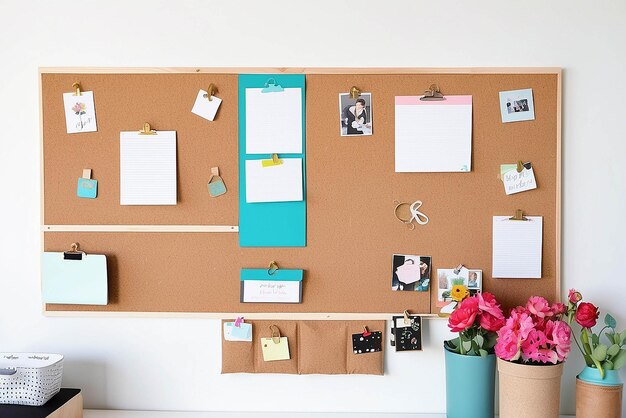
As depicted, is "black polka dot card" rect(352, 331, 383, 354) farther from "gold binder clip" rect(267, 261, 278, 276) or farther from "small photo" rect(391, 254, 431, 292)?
"gold binder clip" rect(267, 261, 278, 276)

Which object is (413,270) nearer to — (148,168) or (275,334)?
(275,334)

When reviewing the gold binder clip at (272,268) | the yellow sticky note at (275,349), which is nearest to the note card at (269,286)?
the gold binder clip at (272,268)

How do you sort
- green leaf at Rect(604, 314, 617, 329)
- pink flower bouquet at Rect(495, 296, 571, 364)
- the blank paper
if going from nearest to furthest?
pink flower bouquet at Rect(495, 296, 571, 364) → green leaf at Rect(604, 314, 617, 329) → the blank paper

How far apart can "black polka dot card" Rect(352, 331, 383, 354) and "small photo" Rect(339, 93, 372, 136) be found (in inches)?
21.8

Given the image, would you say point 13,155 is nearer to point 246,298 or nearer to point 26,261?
point 26,261

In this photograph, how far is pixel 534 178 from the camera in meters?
1.58

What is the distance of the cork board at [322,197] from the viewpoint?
1584mm

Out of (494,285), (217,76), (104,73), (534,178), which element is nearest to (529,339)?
A: (494,285)

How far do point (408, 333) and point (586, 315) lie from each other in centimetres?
45

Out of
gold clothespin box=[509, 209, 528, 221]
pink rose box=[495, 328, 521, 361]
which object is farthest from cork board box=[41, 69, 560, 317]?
pink rose box=[495, 328, 521, 361]

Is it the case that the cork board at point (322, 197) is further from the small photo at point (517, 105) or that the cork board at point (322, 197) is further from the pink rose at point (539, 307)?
the pink rose at point (539, 307)

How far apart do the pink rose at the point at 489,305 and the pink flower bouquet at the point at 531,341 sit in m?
0.04

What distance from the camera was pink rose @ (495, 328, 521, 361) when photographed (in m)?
1.39

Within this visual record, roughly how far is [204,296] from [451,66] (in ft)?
3.03
